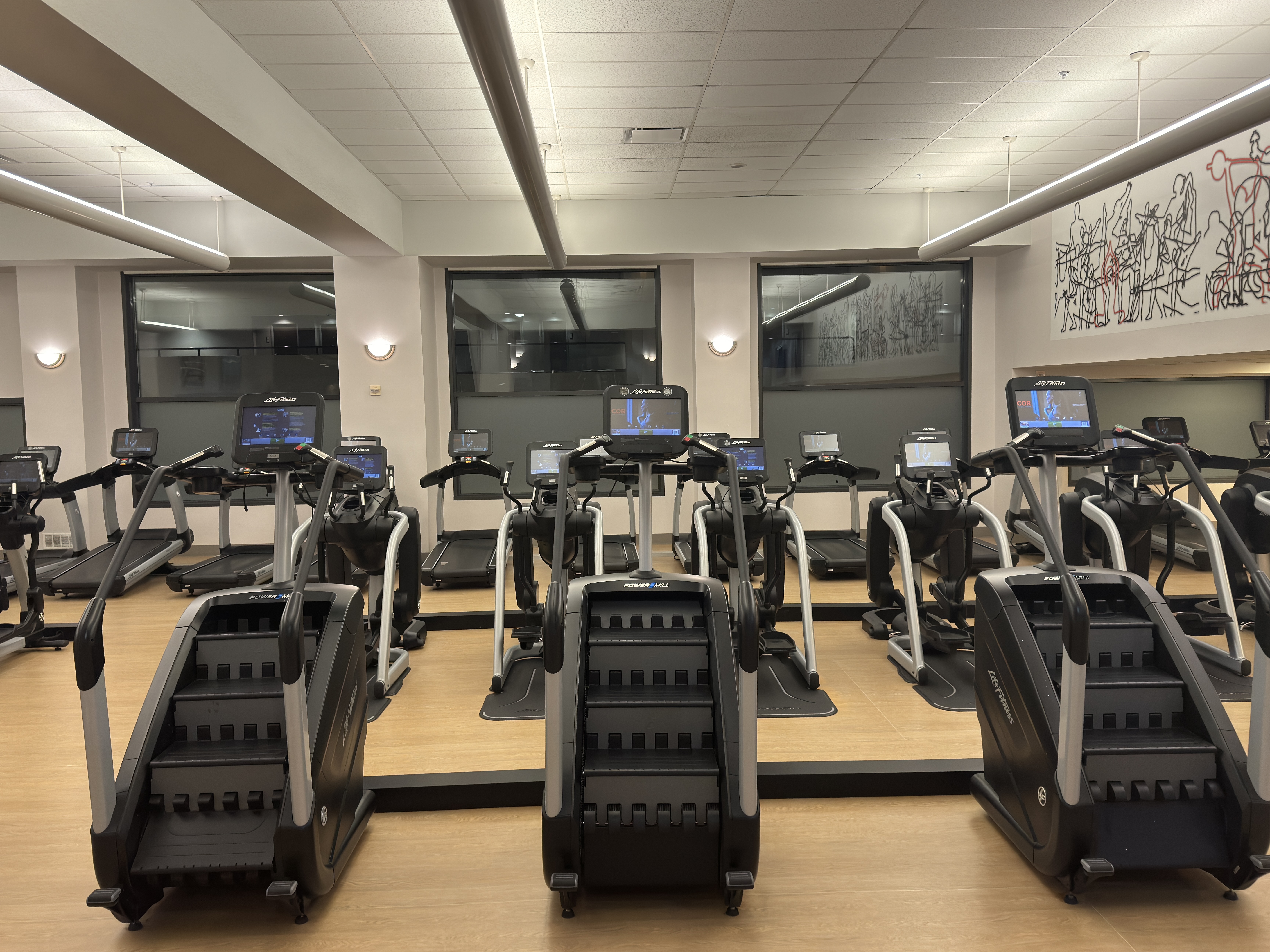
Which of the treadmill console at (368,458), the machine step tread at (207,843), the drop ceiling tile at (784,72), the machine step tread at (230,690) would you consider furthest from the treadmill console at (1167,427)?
the machine step tread at (207,843)

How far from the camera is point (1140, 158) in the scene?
12.5 ft

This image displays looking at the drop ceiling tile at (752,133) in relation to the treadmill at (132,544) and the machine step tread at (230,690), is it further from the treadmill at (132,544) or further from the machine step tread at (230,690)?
the treadmill at (132,544)

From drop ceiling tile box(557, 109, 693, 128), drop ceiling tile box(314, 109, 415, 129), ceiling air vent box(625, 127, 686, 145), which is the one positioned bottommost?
drop ceiling tile box(314, 109, 415, 129)

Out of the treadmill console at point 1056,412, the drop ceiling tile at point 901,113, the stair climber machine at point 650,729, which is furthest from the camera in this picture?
the drop ceiling tile at point 901,113

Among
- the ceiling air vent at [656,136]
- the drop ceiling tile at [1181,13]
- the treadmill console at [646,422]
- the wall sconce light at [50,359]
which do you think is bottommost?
the treadmill console at [646,422]

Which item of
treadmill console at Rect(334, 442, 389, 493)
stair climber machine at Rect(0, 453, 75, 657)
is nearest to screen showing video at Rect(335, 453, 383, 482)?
treadmill console at Rect(334, 442, 389, 493)

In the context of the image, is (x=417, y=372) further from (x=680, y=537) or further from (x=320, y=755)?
(x=320, y=755)

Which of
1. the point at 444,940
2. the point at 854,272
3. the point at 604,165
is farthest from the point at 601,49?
the point at 854,272

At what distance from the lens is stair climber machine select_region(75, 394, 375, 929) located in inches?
75.0

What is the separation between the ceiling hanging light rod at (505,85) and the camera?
2385 mm

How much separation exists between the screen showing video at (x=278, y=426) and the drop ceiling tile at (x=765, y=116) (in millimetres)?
3508

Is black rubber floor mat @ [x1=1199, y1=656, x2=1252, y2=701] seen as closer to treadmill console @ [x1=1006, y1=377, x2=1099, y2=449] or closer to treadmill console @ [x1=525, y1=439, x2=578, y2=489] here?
treadmill console @ [x1=1006, y1=377, x2=1099, y2=449]

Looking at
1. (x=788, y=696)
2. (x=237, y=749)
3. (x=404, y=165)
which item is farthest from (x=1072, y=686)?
(x=404, y=165)

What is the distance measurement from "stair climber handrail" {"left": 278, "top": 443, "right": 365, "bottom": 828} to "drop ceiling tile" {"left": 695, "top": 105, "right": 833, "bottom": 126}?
4145 millimetres
